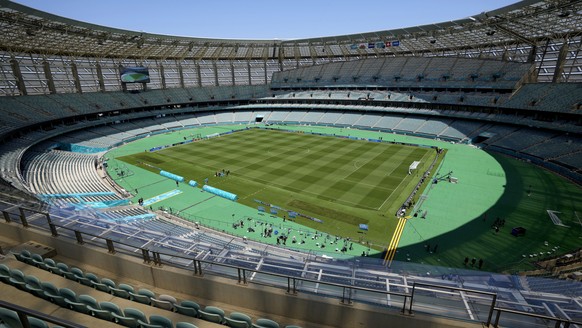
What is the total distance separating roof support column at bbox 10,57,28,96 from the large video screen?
1737 centimetres

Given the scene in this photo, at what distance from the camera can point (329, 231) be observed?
78.9 feet

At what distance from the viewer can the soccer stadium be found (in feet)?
22.0

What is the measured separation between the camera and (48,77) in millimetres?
52719

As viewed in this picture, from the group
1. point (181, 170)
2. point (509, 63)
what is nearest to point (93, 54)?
point (181, 170)

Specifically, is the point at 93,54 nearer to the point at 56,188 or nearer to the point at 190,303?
the point at 56,188

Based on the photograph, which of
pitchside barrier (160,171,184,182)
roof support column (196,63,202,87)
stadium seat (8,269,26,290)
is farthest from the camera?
roof support column (196,63,202,87)

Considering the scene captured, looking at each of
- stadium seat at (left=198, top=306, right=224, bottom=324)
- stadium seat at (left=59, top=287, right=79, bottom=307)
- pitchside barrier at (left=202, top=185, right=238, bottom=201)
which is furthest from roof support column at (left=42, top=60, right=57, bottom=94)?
stadium seat at (left=198, top=306, right=224, bottom=324)

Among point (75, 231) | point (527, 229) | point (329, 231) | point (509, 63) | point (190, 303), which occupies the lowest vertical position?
point (527, 229)

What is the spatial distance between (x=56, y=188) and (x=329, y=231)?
89.1 ft

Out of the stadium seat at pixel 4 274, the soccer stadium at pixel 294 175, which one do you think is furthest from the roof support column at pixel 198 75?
the stadium seat at pixel 4 274

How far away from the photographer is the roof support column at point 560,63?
144 feet

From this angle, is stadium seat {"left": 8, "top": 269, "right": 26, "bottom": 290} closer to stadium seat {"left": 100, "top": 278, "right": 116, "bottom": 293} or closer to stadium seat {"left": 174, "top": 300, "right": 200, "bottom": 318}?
stadium seat {"left": 100, "top": 278, "right": 116, "bottom": 293}

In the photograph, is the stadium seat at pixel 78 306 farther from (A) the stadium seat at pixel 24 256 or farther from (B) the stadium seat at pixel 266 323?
(B) the stadium seat at pixel 266 323

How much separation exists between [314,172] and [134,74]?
1989 inches
